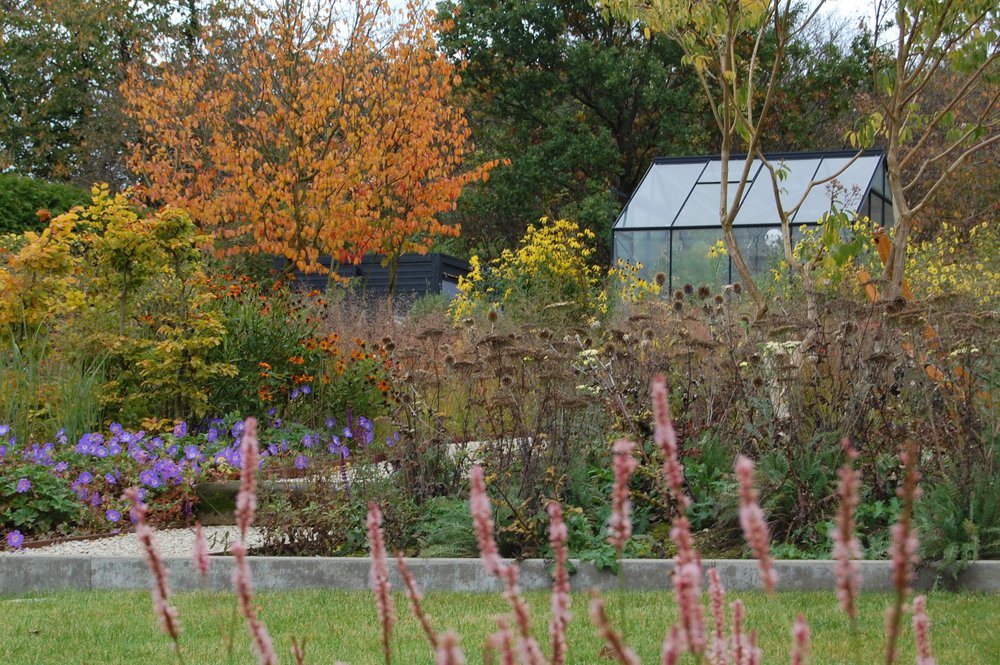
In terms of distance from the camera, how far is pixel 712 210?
1738 centimetres

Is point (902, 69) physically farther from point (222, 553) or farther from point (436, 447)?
point (222, 553)

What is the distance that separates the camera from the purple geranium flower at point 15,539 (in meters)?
5.58

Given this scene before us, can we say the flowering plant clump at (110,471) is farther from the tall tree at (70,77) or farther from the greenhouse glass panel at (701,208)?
the tall tree at (70,77)

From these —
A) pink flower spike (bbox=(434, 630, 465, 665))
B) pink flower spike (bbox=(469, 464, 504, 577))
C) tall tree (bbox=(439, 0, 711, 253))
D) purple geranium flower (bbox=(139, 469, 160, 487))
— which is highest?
tall tree (bbox=(439, 0, 711, 253))

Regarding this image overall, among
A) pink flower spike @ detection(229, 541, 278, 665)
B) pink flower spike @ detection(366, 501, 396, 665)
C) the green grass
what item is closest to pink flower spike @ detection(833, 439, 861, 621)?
pink flower spike @ detection(366, 501, 396, 665)

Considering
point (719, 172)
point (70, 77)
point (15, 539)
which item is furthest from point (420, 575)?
point (70, 77)

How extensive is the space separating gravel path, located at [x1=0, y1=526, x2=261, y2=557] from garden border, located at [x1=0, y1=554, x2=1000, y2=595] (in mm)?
208

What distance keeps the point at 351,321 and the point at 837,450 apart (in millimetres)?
7354

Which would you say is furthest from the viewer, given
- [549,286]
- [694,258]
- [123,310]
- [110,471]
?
[694,258]

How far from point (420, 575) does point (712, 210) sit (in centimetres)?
1330

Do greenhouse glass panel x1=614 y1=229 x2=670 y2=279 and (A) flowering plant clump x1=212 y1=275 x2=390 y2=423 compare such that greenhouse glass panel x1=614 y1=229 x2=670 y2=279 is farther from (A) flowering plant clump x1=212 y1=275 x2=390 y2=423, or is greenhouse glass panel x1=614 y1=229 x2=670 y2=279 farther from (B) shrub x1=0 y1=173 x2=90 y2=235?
(A) flowering plant clump x1=212 y1=275 x2=390 y2=423

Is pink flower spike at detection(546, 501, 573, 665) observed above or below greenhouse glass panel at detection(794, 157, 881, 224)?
below

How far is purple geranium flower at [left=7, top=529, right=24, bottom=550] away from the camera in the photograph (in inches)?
220

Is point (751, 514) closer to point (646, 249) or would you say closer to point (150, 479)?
point (150, 479)
